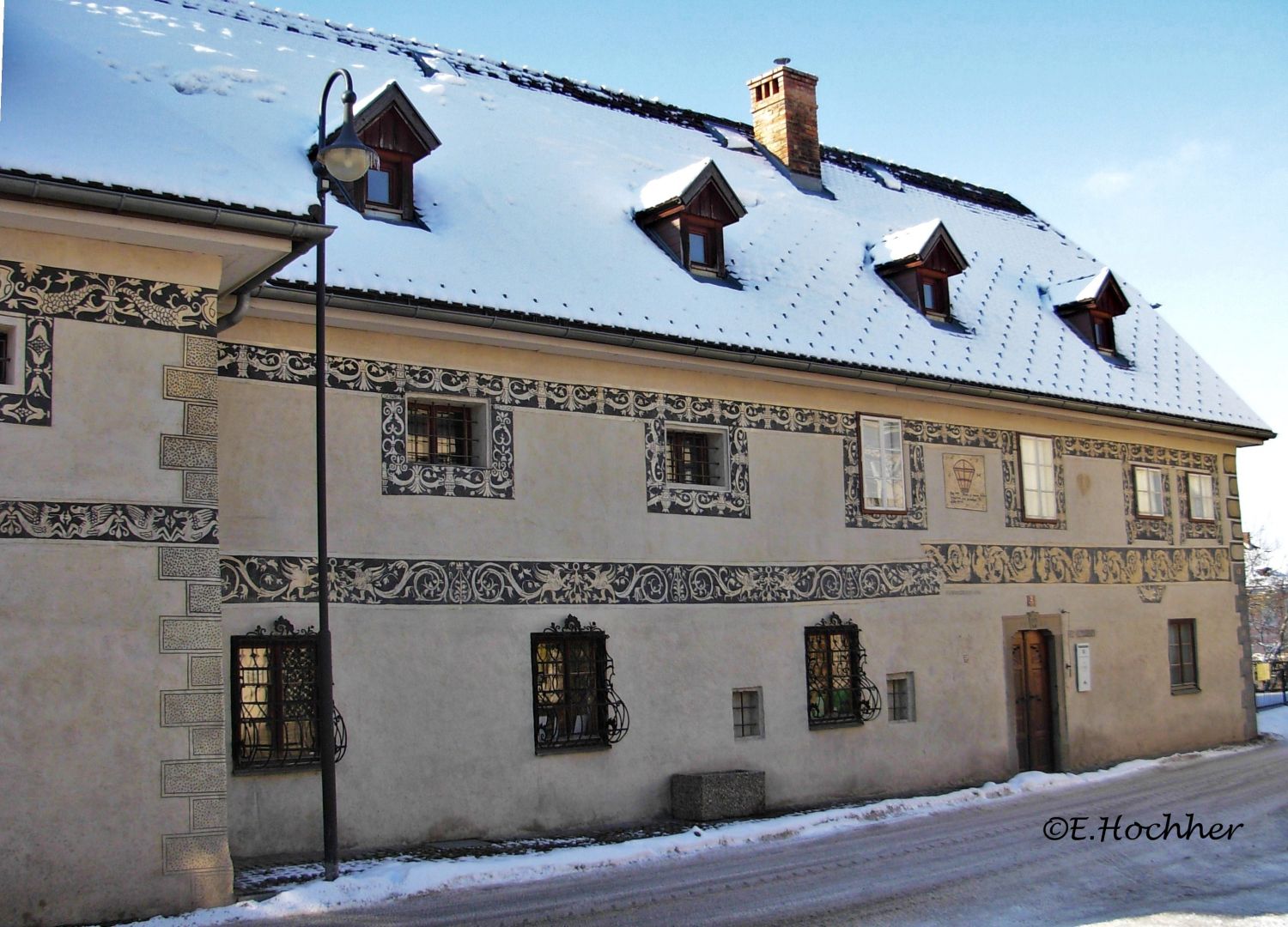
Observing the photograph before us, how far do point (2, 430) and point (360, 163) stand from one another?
3.25 metres

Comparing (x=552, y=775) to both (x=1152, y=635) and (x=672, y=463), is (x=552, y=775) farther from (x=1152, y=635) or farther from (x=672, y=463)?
(x=1152, y=635)

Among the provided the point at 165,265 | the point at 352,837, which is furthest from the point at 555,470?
the point at 165,265

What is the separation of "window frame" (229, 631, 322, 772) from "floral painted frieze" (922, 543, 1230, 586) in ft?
30.7

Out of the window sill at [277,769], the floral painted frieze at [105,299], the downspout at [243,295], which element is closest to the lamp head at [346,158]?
the downspout at [243,295]

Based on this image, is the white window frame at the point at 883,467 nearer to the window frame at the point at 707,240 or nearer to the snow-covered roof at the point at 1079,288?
the window frame at the point at 707,240

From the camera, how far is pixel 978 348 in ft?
69.1

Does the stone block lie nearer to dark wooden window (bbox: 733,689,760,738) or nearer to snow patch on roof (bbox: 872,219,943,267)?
dark wooden window (bbox: 733,689,760,738)

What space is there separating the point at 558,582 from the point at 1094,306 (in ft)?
42.2

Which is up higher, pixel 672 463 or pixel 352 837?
pixel 672 463

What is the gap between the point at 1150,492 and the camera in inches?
922

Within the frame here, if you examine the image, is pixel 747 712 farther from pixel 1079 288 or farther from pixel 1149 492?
pixel 1079 288

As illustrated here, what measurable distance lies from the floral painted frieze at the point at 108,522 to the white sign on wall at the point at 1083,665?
14521 millimetres

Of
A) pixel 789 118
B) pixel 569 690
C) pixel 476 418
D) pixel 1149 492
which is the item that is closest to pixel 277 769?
pixel 569 690

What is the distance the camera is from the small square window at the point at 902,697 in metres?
18.6
